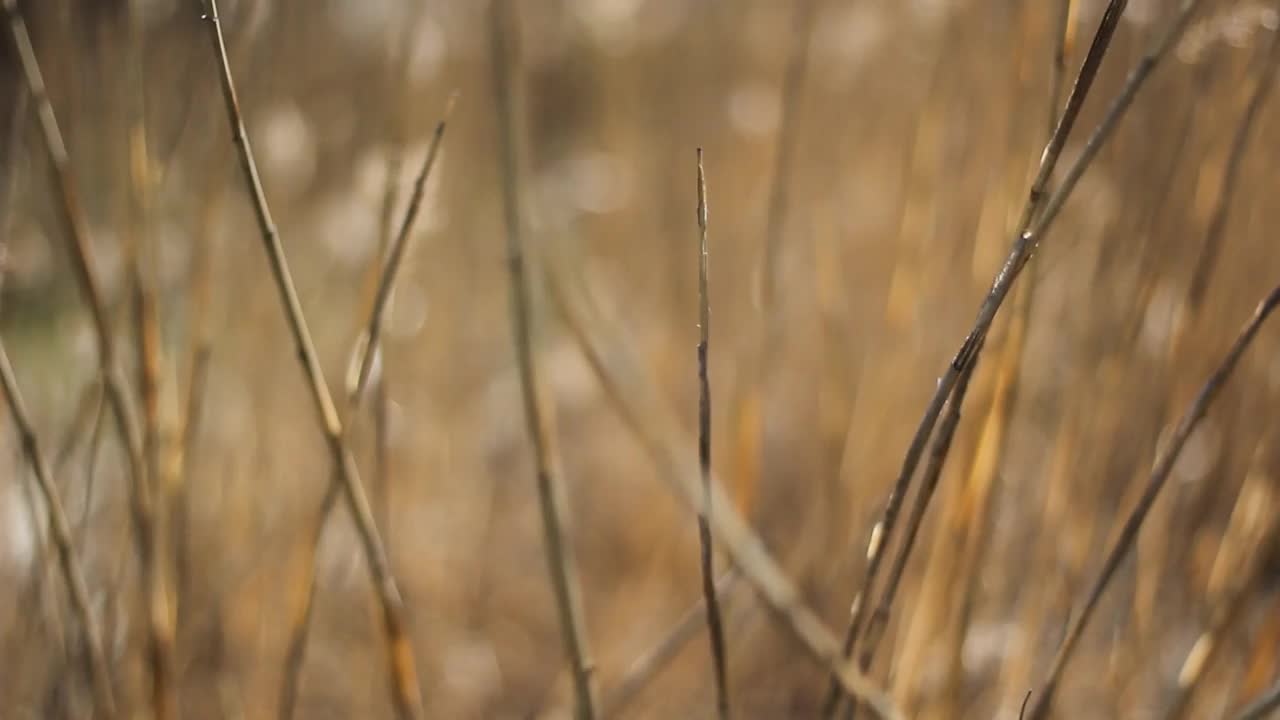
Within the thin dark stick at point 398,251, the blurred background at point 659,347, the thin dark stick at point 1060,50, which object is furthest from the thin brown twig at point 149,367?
the thin dark stick at point 1060,50

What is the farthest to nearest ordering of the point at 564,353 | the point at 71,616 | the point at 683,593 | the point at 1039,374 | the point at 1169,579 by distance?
the point at 564,353
the point at 683,593
the point at 1039,374
the point at 1169,579
the point at 71,616

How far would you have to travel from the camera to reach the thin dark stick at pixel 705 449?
0.28 m

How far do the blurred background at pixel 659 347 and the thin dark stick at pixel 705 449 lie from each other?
98 millimetres

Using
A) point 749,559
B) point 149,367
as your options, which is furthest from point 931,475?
point 149,367

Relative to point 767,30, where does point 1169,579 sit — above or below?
below

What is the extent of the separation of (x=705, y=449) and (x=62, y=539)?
0.82 ft

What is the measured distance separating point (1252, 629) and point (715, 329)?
0.68 m

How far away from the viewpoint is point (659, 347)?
1.11 metres

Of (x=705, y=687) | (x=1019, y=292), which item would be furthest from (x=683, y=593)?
(x=1019, y=292)

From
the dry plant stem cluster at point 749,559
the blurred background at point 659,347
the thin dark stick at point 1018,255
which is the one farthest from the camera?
the blurred background at point 659,347

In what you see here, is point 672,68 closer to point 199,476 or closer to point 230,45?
point 199,476

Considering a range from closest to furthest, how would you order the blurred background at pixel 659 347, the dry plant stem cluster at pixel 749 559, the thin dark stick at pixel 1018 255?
the thin dark stick at pixel 1018 255 → the dry plant stem cluster at pixel 749 559 → the blurred background at pixel 659 347

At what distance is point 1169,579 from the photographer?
711 mm

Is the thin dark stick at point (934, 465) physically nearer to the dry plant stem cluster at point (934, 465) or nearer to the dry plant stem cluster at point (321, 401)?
the dry plant stem cluster at point (934, 465)
